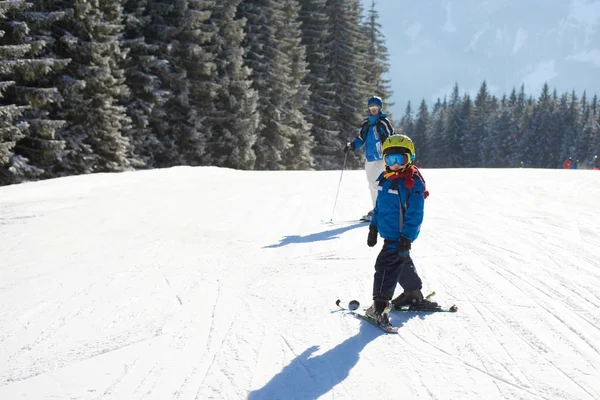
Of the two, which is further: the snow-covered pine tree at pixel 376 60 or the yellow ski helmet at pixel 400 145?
the snow-covered pine tree at pixel 376 60

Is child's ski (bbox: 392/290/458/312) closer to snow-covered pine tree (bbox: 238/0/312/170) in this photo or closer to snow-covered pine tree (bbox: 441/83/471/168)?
snow-covered pine tree (bbox: 238/0/312/170)

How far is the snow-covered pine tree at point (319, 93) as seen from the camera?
3562cm

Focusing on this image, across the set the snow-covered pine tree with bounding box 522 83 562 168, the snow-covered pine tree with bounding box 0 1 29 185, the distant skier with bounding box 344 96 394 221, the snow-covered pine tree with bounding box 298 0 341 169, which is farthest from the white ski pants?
the snow-covered pine tree with bounding box 522 83 562 168

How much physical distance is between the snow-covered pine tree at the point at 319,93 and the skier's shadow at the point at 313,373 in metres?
31.6

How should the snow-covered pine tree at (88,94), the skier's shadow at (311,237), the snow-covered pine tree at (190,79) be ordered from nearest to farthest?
the skier's shadow at (311,237), the snow-covered pine tree at (88,94), the snow-covered pine tree at (190,79)

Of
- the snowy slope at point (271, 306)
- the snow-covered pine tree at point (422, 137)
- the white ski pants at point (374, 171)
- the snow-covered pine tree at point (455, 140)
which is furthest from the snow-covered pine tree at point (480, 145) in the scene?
the white ski pants at point (374, 171)

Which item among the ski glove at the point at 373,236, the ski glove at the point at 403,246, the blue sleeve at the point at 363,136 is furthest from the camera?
the blue sleeve at the point at 363,136

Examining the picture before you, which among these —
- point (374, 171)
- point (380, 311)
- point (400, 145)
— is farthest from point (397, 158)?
point (374, 171)

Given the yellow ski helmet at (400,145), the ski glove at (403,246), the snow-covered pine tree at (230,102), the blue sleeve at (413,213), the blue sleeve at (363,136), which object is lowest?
the ski glove at (403,246)

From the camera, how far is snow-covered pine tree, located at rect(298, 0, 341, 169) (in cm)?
3562

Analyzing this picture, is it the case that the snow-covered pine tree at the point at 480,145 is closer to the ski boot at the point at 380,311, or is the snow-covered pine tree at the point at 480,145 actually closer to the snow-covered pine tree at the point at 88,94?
the snow-covered pine tree at the point at 88,94

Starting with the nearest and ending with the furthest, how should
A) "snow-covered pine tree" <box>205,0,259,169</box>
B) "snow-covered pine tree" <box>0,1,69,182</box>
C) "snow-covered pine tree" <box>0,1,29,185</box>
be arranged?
"snow-covered pine tree" <box>0,1,29,185</box>
"snow-covered pine tree" <box>0,1,69,182</box>
"snow-covered pine tree" <box>205,0,259,169</box>

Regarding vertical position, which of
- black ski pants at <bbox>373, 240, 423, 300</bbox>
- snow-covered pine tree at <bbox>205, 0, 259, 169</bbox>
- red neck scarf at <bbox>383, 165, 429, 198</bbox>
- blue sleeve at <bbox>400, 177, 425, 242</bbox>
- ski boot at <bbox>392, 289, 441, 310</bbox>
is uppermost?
snow-covered pine tree at <bbox>205, 0, 259, 169</bbox>

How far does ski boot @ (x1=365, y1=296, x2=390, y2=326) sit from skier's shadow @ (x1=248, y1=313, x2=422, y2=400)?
0.21 meters
